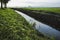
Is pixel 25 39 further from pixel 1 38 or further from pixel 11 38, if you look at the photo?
A: pixel 1 38

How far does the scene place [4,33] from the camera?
14.8 metres

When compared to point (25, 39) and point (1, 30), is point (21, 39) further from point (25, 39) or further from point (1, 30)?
point (1, 30)

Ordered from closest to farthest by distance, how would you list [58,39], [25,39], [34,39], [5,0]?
1. [25,39]
2. [34,39]
3. [58,39]
4. [5,0]

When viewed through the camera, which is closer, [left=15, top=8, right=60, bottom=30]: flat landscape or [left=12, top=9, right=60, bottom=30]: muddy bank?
[left=12, top=9, right=60, bottom=30]: muddy bank

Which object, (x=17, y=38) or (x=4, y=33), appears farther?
(x=4, y=33)

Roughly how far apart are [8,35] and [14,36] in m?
0.63

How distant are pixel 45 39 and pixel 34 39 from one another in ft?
6.83

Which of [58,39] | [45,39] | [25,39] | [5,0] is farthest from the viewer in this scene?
[5,0]

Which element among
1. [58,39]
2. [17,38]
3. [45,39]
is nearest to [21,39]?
[17,38]

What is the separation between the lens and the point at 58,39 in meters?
19.0

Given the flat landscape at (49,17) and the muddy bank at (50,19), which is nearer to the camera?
the muddy bank at (50,19)

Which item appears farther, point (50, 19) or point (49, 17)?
point (49, 17)

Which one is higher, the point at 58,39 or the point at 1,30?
the point at 1,30

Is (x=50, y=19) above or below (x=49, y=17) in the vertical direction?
above
